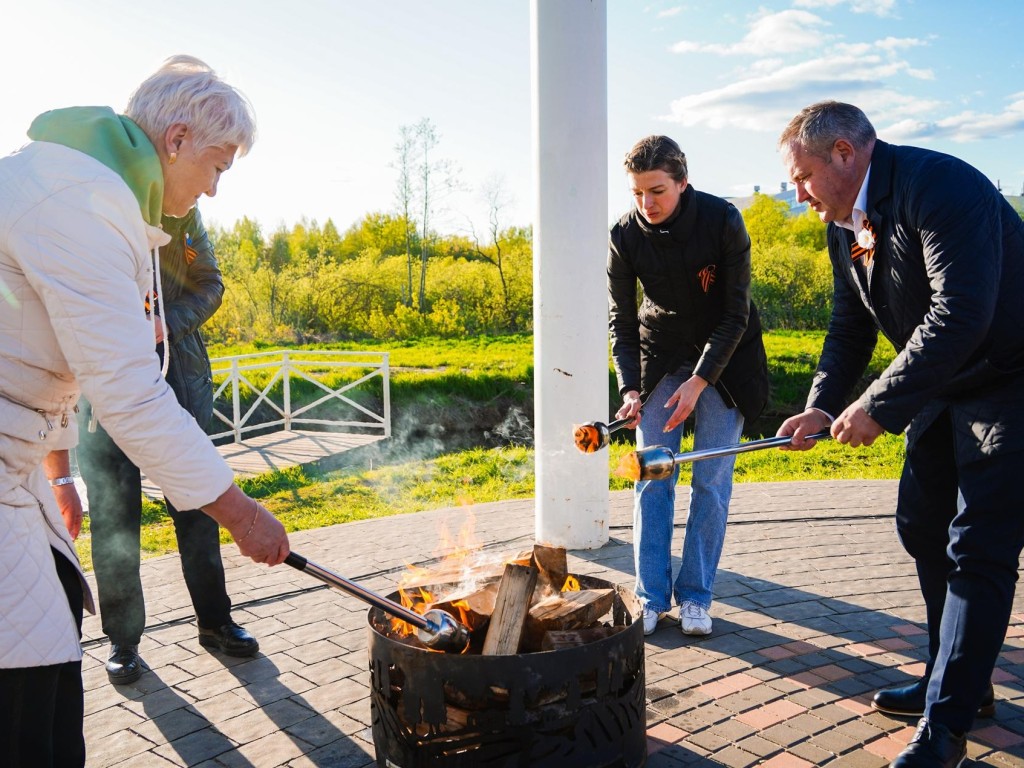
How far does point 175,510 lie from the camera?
3.77m

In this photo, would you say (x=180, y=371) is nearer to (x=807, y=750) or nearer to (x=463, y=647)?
(x=463, y=647)

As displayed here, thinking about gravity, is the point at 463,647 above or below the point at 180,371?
below

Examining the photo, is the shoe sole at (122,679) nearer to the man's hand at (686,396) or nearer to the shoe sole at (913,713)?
the man's hand at (686,396)

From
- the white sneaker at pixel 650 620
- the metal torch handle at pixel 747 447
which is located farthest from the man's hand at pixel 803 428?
the white sneaker at pixel 650 620

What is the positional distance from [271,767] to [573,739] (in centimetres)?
104

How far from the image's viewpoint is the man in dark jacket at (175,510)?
3.59 m

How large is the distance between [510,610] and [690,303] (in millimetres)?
1770

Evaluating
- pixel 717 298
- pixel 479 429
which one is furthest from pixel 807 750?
pixel 479 429

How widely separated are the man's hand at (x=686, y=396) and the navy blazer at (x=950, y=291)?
992 mm

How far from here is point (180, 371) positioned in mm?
3785

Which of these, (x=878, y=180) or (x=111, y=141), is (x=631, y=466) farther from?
(x=111, y=141)

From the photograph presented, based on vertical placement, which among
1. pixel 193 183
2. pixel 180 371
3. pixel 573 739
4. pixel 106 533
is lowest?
pixel 573 739

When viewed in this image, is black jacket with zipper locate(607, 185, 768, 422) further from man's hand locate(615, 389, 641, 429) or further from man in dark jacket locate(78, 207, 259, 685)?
man in dark jacket locate(78, 207, 259, 685)

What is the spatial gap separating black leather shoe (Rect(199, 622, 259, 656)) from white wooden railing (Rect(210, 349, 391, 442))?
5198mm
